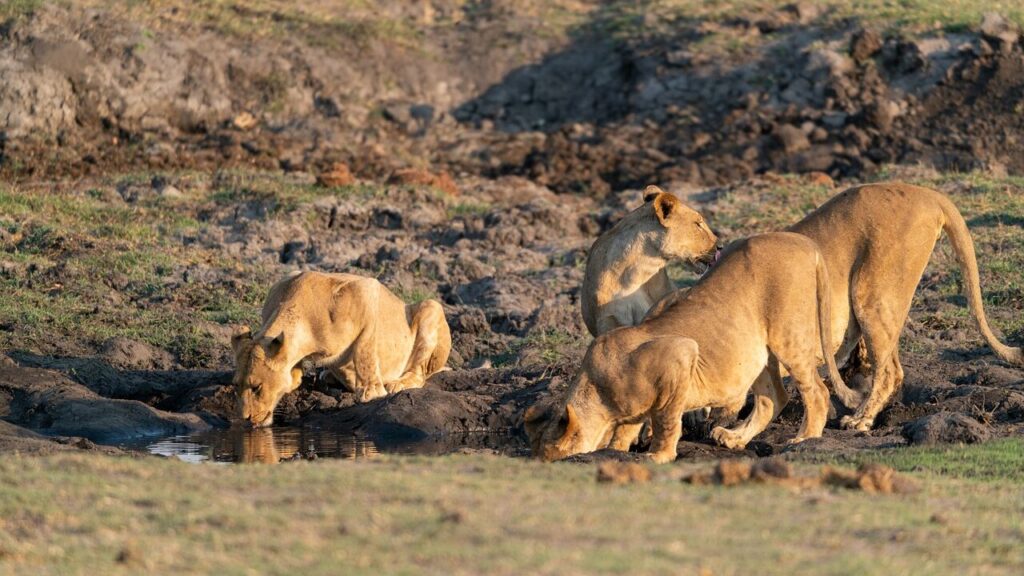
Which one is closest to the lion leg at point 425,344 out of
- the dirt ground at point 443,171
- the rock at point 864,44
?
the dirt ground at point 443,171

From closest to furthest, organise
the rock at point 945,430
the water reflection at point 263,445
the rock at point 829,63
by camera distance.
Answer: the rock at point 945,430 → the water reflection at point 263,445 → the rock at point 829,63

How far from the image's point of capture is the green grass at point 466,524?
6.08 m

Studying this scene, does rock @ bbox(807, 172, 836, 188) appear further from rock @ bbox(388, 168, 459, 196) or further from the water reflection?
the water reflection

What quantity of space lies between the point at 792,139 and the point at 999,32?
4.22 meters

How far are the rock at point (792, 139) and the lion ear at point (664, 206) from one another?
10867 mm

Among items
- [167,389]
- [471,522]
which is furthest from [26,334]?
[471,522]

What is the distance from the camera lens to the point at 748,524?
22.2ft

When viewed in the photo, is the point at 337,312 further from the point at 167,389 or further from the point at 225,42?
the point at 225,42

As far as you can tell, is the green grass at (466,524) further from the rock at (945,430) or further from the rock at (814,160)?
the rock at (814,160)

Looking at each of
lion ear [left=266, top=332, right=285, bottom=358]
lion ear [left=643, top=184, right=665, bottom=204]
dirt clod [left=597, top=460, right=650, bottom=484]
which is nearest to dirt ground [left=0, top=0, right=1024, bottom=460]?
lion ear [left=266, top=332, right=285, bottom=358]

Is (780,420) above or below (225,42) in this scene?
below

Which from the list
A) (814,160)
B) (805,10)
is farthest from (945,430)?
(805,10)

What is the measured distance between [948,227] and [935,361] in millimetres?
1890

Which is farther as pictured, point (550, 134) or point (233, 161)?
point (550, 134)
